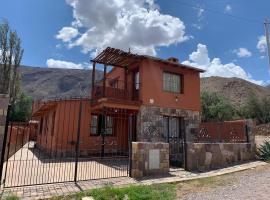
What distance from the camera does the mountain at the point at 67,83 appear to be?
56.5 metres

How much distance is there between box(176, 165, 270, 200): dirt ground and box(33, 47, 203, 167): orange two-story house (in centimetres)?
430

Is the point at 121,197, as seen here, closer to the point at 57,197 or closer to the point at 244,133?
A: the point at 57,197

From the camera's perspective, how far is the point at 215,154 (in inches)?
386

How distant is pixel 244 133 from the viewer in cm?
1145

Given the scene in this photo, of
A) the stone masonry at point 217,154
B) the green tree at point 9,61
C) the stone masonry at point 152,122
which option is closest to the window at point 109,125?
the stone masonry at point 152,122

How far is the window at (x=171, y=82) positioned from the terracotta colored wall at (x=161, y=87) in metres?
0.28

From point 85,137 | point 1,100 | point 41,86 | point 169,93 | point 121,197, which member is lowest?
point 121,197

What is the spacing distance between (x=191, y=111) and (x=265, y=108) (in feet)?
62.1

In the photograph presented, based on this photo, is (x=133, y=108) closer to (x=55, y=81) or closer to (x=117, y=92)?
(x=117, y=92)

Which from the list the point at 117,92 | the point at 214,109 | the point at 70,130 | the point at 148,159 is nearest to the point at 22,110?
the point at 70,130

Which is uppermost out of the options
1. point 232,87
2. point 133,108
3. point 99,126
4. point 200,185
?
point 232,87

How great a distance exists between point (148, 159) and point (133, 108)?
538 centimetres

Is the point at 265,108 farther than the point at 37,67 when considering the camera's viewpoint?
No

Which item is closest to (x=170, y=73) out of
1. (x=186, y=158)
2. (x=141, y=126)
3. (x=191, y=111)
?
(x=191, y=111)
